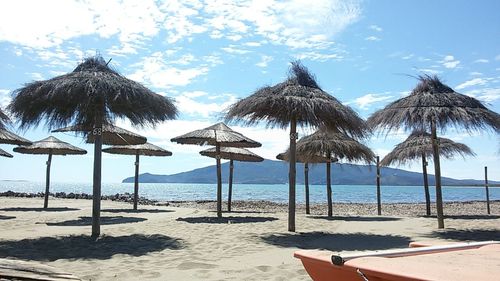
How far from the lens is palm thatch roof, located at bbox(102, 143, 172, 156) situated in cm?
1356

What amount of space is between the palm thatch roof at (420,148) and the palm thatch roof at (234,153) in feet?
15.5

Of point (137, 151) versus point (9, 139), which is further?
point (137, 151)

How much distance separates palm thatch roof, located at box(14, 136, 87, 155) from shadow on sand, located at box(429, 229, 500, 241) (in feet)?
35.1

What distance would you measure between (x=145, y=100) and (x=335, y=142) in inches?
278

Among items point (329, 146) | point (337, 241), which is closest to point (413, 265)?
point (337, 241)

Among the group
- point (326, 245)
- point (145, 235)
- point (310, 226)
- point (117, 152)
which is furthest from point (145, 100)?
point (117, 152)

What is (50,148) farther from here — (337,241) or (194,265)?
(194,265)

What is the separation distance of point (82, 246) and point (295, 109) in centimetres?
389

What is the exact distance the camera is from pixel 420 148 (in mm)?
14320

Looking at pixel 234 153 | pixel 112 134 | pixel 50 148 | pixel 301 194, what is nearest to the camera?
pixel 112 134

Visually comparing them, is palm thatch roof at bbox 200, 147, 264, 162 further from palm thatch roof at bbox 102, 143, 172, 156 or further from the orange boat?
the orange boat

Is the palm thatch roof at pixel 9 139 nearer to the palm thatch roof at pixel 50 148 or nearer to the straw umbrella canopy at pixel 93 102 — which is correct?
the palm thatch roof at pixel 50 148

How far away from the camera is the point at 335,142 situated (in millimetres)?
12531

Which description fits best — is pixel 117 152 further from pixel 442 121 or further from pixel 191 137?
pixel 442 121
